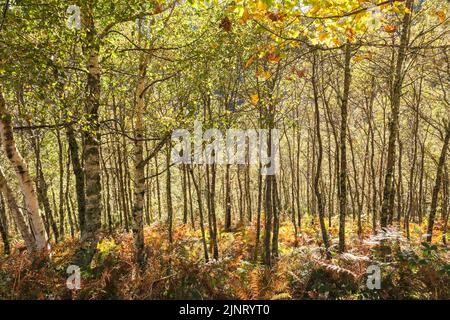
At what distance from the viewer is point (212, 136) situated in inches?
357

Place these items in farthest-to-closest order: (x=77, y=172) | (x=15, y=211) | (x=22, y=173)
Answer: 1. (x=77, y=172)
2. (x=15, y=211)
3. (x=22, y=173)

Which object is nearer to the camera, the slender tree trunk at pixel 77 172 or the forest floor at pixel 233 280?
the forest floor at pixel 233 280

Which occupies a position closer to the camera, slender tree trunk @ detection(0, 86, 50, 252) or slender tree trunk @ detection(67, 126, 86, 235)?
slender tree trunk @ detection(0, 86, 50, 252)

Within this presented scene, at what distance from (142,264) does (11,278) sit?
282 cm

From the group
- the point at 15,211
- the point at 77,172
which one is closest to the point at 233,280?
the point at 15,211

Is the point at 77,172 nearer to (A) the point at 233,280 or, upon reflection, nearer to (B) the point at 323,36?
(A) the point at 233,280

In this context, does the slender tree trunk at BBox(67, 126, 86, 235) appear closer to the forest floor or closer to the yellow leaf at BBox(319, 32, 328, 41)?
the forest floor

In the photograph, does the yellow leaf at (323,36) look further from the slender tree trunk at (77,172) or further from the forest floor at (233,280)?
the slender tree trunk at (77,172)

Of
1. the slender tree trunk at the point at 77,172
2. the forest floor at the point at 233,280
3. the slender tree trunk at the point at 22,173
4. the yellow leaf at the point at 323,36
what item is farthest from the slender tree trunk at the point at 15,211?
the yellow leaf at the point at 323,36

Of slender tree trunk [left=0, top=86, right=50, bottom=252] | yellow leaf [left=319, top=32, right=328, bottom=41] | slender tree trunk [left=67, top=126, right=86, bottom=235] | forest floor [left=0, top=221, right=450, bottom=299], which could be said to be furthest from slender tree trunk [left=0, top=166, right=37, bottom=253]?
yellow leaf [left=319, top=32, right=328, bottom=41]

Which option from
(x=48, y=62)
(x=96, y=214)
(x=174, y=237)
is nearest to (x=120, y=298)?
(x=96, y=214)

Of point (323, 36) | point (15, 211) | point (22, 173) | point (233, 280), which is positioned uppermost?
point (323, 36)

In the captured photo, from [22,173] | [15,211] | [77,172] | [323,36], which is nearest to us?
[323,36]
